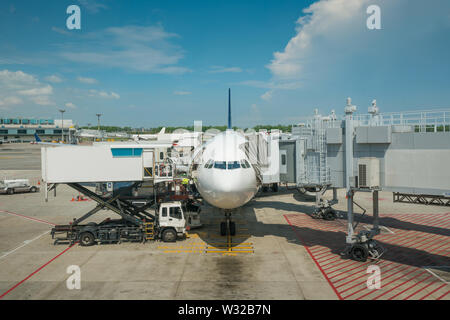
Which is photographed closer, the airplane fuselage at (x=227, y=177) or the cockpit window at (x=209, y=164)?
the airplane fuselage at (x=227, y=177)

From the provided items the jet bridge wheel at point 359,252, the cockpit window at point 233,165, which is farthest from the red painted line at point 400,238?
the cockpit window at point 233,165

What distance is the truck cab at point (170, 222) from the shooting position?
23719 mm

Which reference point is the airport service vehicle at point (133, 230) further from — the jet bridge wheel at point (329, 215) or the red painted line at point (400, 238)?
the red painted line at point (400, 238)

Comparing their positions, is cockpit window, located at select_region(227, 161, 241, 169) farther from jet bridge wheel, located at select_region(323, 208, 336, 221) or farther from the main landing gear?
jet bridge wheel, located at select_region(323, 208, 336, 221)

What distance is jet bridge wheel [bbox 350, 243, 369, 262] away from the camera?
19.5m

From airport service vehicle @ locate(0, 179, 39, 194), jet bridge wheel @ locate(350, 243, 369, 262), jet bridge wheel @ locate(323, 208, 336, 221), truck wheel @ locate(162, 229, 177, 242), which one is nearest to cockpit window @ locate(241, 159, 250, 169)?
truck wheel @ locate(162, 229, 177, 242)

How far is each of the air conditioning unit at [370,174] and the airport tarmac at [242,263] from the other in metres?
5.11

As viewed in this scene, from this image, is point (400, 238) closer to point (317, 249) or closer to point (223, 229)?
point (317, 249)

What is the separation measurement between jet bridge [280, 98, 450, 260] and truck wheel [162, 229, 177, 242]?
1001cm

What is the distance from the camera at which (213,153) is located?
19.9 meters

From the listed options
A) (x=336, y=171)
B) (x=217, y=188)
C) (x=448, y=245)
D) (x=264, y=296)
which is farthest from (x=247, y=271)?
(x=448, y=245)

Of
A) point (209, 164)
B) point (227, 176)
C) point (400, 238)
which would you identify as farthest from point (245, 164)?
point (400, 238)
